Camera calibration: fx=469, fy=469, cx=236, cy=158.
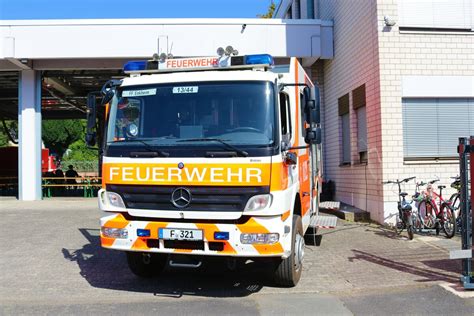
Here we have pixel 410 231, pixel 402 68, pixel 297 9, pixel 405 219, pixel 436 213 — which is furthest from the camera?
pixel 297 9

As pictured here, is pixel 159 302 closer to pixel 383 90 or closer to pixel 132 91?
pixel 132 91

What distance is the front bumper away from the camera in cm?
517

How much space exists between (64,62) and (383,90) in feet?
36.6

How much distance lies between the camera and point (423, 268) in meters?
7.08

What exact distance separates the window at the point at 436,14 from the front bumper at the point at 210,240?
7710 mm

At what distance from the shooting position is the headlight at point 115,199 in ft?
18.4

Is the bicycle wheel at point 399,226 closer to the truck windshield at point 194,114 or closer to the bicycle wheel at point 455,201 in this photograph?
the bicycle wheel at point 455,201

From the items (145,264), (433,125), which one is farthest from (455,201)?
(145,264)

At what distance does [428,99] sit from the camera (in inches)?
438

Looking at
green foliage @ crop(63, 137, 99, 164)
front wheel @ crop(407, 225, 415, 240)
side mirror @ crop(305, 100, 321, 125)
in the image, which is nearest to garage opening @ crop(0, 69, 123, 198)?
side mirror @ crop(305, 100, 321, 125)

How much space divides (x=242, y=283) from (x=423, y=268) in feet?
9.27

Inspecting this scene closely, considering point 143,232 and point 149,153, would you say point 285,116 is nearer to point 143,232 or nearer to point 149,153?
point 149,153

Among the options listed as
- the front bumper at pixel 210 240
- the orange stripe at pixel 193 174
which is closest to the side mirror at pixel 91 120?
the orange stripe at pixel 193 174

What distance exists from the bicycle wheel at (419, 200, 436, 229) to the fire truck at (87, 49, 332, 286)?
4.89 meters
